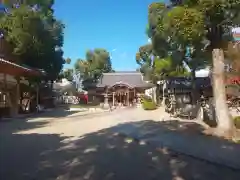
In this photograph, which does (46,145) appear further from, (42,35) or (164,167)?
(42,35)

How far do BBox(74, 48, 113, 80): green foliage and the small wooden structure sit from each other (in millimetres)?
6214

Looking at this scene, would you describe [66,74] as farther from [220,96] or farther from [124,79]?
[220,96]

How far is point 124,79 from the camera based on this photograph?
50.0 metres

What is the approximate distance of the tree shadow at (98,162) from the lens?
21.5 feet

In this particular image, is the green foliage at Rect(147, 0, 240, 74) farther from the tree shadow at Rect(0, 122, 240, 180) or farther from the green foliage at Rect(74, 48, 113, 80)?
the green foliage at Rect(74, 48, 113, 80)

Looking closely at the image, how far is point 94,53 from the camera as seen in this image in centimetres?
6097

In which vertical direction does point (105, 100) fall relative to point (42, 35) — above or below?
below

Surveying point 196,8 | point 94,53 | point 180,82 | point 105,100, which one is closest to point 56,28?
point 180,82

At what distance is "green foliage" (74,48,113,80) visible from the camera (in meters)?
57.1

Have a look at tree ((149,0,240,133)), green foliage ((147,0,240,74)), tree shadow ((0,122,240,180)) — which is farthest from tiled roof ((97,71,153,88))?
tree shadow ((0,122,240,180))

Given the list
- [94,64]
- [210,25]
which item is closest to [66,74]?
[94,64]

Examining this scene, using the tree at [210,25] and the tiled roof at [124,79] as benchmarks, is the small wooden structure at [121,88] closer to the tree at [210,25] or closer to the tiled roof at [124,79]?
the tiled roof at [124,79]

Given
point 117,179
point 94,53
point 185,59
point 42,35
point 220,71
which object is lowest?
point 117,179

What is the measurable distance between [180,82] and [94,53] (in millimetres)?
35918
